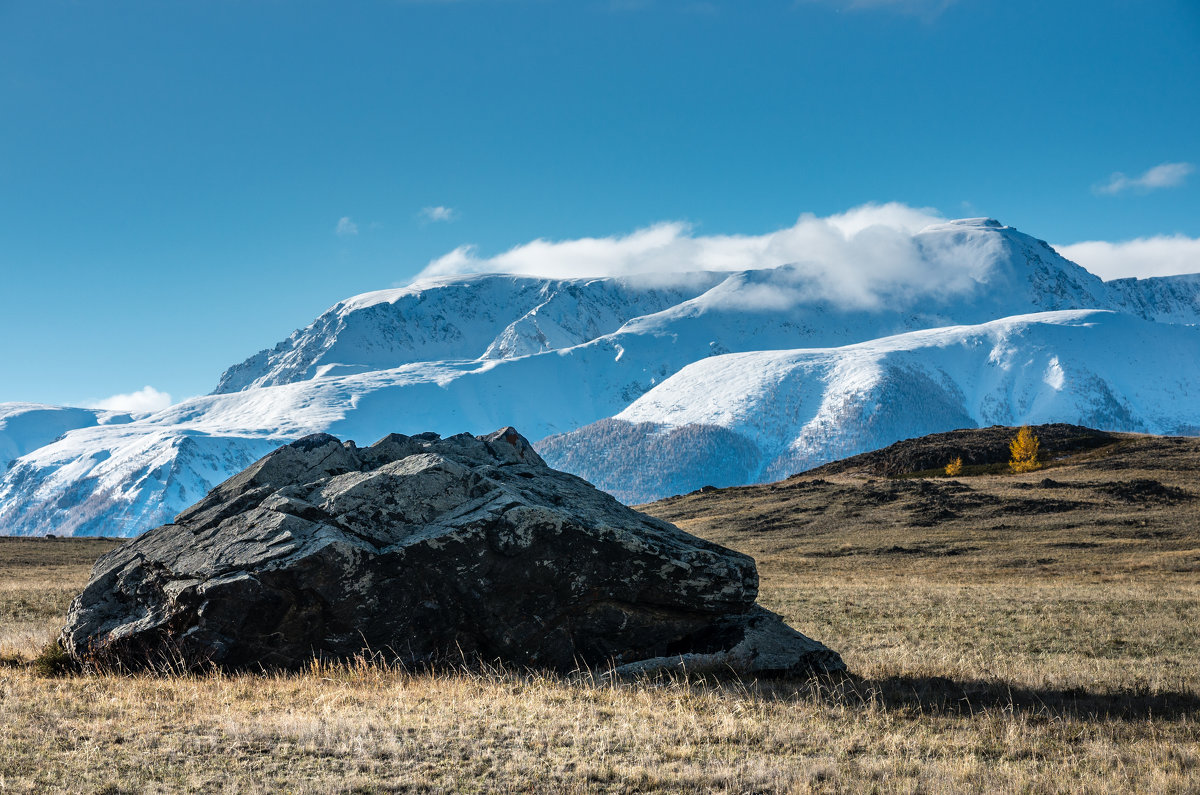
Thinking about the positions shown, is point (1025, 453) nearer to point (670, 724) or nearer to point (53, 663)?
point (670, 724)

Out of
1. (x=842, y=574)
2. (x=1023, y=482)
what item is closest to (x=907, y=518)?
(x=1023, y=482)

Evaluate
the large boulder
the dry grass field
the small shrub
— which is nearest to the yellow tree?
the dry grass field

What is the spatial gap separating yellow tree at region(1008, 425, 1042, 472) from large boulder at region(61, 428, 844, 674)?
298ft

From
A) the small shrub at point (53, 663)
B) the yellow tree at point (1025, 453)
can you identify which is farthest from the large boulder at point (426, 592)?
the yellow tree at point (1025, 453)

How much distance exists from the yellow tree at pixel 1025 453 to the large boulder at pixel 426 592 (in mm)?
90703

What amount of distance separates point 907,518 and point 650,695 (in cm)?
6049

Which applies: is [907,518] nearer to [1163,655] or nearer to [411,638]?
[1163,655]

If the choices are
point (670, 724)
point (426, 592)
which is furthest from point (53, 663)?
point (670, 724)

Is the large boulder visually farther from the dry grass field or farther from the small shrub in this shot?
the dry grass field

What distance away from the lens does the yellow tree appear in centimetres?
9556

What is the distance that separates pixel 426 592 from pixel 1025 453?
99.0 metres

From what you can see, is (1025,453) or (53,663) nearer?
(53,663)

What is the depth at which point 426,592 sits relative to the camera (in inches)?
554

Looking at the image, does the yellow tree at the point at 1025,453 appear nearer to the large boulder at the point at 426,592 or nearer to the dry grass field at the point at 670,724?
the dry grass field at the point at 670,724
